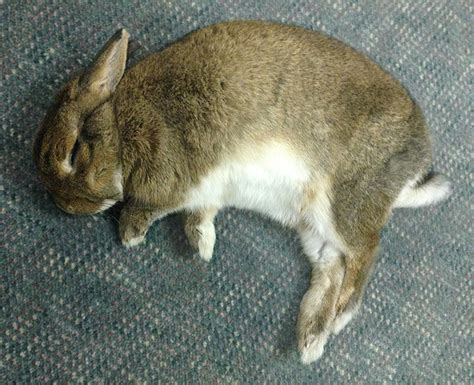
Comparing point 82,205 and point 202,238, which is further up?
point 82,205

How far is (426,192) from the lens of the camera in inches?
63.6

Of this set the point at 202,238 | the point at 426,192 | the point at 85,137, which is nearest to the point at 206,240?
the point at 202,238

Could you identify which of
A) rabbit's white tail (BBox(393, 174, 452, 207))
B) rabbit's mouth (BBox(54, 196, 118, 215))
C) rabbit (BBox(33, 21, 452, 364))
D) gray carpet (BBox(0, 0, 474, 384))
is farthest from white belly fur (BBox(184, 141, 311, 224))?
rabbit's white tail (BBox(393, 174, 452, 207))

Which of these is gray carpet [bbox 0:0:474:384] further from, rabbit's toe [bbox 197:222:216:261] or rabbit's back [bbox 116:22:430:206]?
rabbit's back [bbox 116:22:430:206]

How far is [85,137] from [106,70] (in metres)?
0.17

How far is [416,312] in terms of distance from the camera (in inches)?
66.1

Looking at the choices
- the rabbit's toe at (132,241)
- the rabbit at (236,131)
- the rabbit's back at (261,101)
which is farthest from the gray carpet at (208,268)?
the rabbit's back at (261,101)

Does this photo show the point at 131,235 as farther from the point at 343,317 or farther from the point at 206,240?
the point at 343,317

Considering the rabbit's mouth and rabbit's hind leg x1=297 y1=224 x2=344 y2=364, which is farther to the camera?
rabbit's hind leg x1=297 y1=224 x2=344 y2=364

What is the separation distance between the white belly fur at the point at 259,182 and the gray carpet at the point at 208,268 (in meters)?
0.11

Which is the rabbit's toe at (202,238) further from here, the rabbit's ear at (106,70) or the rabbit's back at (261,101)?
the rabbit's ear at (106,70)

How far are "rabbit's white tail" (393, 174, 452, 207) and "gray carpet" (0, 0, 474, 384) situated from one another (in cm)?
10

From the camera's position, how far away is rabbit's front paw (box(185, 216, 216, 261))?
5.06 feet

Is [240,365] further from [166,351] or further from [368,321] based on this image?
[368,321]
